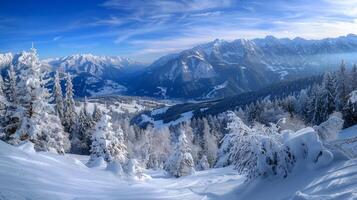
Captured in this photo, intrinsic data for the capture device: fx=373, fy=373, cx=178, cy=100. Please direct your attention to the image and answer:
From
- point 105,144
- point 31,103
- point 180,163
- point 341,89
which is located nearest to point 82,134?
point 105,144

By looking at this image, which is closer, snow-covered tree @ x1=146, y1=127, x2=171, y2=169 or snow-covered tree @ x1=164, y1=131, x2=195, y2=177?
snow-covered tree @ x1=164, y1=131, x2=195, y2=177

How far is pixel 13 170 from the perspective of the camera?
32.0 ft

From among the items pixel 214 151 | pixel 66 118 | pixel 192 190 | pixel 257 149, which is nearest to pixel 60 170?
pixel 192 190

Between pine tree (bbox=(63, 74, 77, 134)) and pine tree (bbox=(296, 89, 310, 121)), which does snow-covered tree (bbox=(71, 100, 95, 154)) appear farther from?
pine tree (bbox=(296, 89, 310, 121))

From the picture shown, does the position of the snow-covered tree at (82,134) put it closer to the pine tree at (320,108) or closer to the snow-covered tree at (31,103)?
the snow-covered tree at (31,103)

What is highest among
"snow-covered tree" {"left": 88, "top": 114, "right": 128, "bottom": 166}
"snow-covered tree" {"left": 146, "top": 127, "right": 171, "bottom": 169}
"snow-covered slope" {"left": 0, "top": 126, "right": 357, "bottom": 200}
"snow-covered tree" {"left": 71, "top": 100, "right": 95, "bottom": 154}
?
"snow-covered slope" {"left": 0, "top": 126, "right": 357, "bottom": 200}

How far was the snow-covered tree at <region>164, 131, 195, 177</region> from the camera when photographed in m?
34.5

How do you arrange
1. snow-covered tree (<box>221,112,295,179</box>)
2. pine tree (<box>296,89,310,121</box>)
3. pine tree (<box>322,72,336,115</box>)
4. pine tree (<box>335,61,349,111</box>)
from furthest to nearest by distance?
1. pine tree (<box>296,89,310,121</box>)
2. pine tree (<box>322,72,336,115</box>)
3. pine tree (<box>335,61,349,111</box>)
4. snow-covered tree (<box>221,112,295,179</box>)

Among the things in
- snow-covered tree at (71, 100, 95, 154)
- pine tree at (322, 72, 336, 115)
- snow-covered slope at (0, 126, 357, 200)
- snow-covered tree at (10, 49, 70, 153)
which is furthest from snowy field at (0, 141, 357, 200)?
pine tree at (322, 72, 336, 115)

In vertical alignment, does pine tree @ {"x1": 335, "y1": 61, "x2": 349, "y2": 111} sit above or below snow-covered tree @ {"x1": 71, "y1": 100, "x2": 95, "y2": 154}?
above

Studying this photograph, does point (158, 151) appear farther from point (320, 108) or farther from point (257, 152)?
point (257, 152)

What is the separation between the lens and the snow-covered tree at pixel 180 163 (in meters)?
34.5

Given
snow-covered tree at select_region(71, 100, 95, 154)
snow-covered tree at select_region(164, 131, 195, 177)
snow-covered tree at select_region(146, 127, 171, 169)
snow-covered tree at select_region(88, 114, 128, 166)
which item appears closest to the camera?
snow-covered tree at select_region(88, 114, 128, 166)

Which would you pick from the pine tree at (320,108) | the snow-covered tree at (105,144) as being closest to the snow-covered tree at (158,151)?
the pine tree at (320,108)
